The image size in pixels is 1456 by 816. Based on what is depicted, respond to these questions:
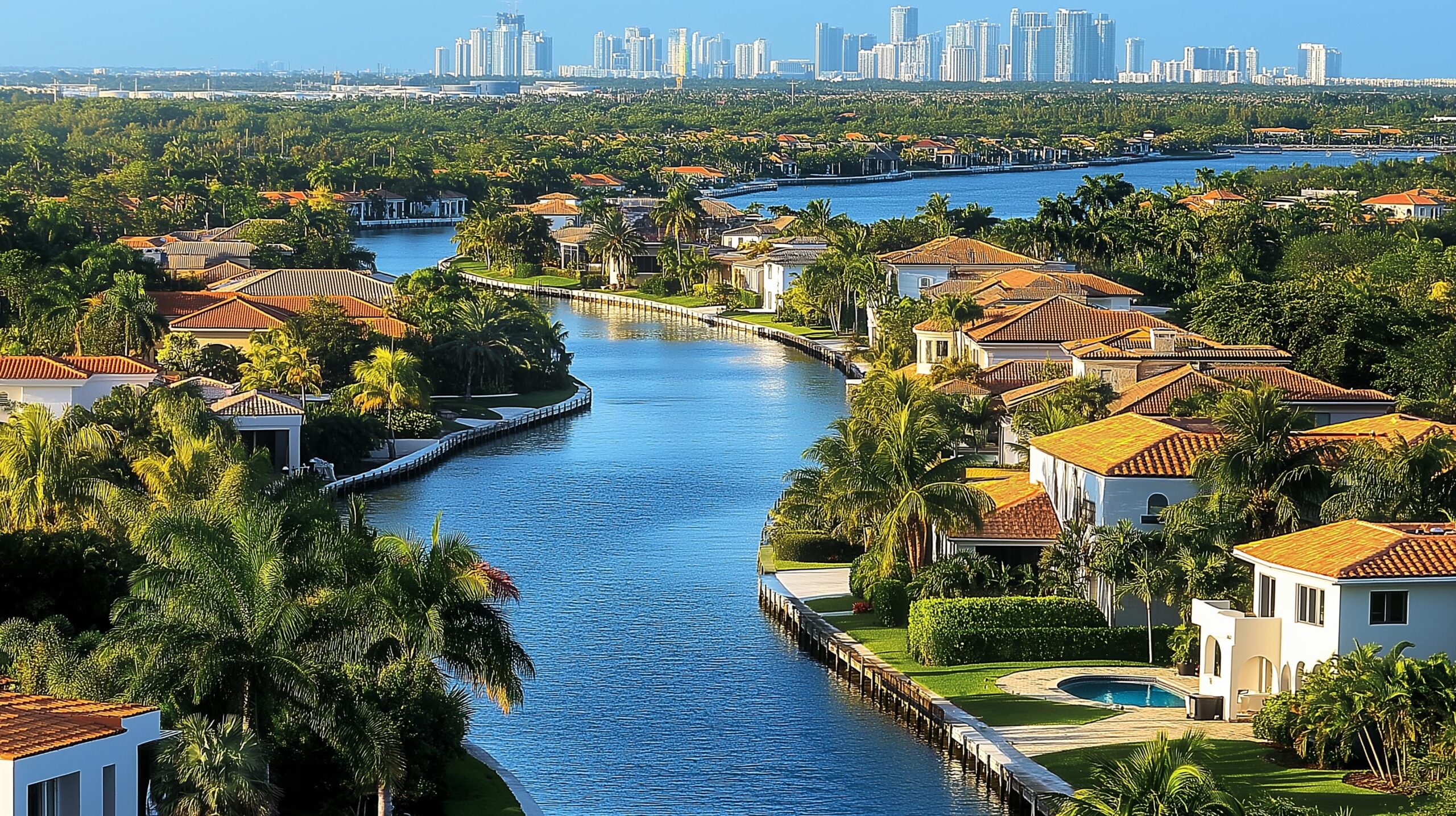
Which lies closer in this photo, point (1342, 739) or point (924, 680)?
point (1342, 739)

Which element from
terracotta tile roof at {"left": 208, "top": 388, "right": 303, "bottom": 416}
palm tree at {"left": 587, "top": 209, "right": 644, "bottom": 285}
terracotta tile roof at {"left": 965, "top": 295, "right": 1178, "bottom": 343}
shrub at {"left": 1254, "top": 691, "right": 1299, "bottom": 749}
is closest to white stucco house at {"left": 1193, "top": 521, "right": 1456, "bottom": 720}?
shrub at {"left": 1254, "top": 691, "right": 1299, "bottom": 749}

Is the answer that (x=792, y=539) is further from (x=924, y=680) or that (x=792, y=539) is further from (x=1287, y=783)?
(x=1287, y=783)

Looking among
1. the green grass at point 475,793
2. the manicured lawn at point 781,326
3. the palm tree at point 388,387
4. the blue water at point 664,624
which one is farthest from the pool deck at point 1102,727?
the manicured lawn at point 781,326

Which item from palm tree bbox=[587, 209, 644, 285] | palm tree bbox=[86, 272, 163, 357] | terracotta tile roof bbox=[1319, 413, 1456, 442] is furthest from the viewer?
palm tree bbox=[587, 209, 644, 285]

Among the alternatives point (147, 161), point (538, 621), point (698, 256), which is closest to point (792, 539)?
point (538, 621)

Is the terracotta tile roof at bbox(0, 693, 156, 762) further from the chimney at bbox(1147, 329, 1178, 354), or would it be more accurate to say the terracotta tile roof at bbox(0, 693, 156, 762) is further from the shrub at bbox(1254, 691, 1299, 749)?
the chimney at bbox(1147, 329, 1178, 354)

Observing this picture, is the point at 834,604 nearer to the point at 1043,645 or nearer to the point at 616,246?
the point at 1043,645
